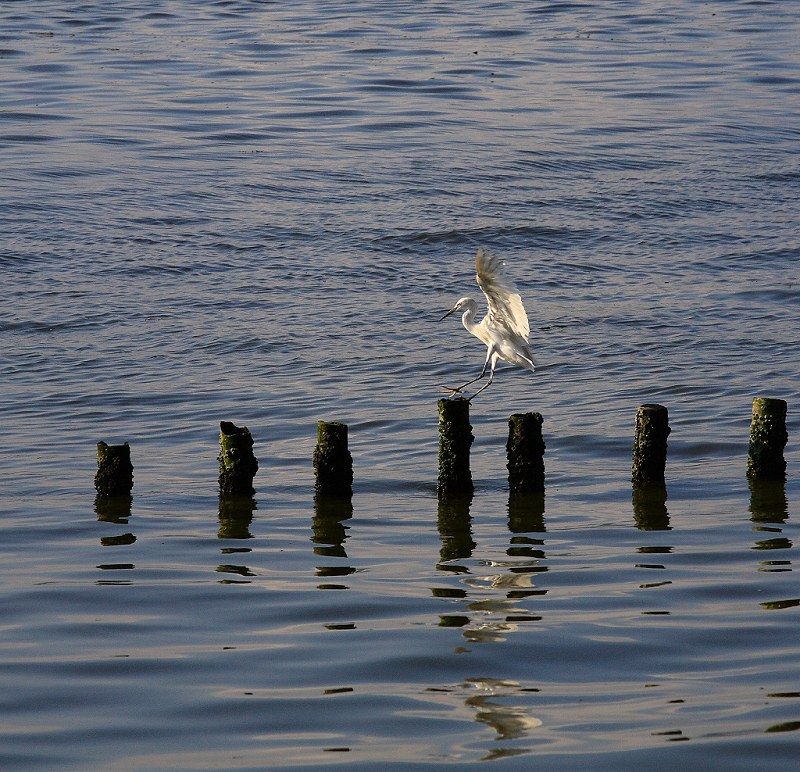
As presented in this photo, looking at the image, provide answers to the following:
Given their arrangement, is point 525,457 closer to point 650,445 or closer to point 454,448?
point 454,448

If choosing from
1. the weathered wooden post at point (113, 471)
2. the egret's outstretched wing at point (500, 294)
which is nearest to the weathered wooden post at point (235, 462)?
the weathered wooden post at point (113, 471)

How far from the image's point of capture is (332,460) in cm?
923

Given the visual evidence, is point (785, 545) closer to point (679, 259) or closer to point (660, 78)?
point (679, 259)

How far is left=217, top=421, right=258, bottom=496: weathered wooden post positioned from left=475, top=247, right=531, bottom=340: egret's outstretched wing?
201 cm

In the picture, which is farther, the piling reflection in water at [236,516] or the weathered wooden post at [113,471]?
the weathered wooden post at [113,471]

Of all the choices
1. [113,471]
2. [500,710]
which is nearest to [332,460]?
[113,471]

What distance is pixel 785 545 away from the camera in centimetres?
811

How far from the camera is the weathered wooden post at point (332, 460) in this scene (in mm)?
9219

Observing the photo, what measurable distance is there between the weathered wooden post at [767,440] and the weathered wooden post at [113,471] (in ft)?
14.4

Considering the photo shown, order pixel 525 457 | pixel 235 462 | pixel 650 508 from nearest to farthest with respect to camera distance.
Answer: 1. pixel 650 508
2. pixel 235 462
3. pixel 525 457

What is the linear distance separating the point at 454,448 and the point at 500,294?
4.09 ft

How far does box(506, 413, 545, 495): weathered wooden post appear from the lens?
9281 mm

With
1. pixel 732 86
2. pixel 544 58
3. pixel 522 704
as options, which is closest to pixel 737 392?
pixel 522 704

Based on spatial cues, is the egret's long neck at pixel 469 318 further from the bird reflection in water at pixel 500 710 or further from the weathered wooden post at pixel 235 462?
the bird reflection in water at pixel 500 710
